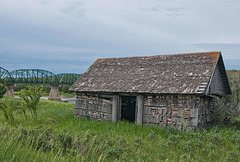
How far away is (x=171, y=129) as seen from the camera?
1246cm

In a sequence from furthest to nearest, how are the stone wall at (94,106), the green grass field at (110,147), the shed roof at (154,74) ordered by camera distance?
the stone wall at (94,106), the shed roof at (154,74), the green grass field at (110,147)

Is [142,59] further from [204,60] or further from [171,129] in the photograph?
[171,129]

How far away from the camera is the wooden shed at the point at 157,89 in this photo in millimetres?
13141

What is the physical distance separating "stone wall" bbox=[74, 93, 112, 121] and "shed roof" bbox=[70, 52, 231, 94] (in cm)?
65

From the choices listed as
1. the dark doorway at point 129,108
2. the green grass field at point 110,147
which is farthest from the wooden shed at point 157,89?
the green grass field at point 110,147

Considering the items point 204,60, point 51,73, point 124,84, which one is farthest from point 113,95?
point 51,73

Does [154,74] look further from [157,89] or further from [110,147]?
[110,147]

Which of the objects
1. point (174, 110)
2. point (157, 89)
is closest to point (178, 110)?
point (174, 110)

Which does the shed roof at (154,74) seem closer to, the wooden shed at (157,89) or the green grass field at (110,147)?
the wooden shed at (157,89)

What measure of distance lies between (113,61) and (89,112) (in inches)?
176

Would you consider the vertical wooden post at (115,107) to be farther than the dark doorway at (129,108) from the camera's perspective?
No

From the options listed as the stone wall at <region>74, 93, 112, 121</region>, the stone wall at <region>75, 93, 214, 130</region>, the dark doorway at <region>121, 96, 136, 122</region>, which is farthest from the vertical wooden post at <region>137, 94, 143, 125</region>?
the dark doorway at <region>121, 96, 136, 122</region>

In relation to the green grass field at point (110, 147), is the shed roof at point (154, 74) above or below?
above

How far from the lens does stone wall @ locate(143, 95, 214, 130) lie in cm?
1289
